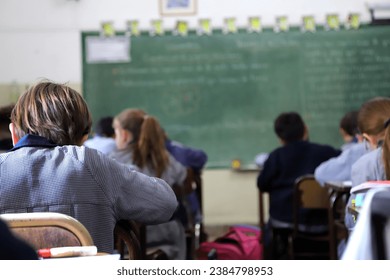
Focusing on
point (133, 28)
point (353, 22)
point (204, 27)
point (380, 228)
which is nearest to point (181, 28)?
point (204, 27)

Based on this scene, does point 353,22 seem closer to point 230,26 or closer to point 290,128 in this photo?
point 230,26

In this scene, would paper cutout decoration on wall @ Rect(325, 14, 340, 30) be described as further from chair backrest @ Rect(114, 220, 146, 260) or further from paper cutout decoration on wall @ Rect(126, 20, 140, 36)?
chair backrest @ Rect(114, 220, 146, 260)

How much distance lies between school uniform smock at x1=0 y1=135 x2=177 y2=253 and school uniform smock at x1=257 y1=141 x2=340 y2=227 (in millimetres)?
2434

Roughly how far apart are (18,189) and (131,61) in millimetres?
4506

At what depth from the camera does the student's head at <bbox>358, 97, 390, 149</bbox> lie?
310 cm

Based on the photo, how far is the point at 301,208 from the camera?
4188 millimetres

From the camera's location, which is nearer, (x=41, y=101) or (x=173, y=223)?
(x=41, y=101)

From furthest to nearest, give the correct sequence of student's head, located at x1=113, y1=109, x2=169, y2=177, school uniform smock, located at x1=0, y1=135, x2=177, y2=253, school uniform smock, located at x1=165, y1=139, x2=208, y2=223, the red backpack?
1. school uniform smock, located at x1=165, y1=139, x2=208, y2=223
2. the red backpack
3. student's head, located at x1=113, y1=109, x2=169, y2=177
4. school uniform smock, located at x1=0, y1=135, x2=177, y2=253

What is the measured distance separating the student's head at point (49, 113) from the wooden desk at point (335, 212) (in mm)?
Answer: 1642

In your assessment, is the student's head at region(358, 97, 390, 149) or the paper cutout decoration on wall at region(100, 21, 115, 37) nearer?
the student's head at region(358, 97, 390, 149)

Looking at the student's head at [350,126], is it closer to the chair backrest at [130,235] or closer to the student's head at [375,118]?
the student's head at [375,118]

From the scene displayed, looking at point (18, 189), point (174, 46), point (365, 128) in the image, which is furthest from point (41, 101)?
point (174, 46)

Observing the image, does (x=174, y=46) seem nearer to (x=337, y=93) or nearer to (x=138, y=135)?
(x=337, y=93)

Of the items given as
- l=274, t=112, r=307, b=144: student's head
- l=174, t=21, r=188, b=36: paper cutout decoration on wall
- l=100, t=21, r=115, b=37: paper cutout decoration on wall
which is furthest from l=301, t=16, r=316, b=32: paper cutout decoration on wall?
l=274, t=112, r=307, b=144: student's head
